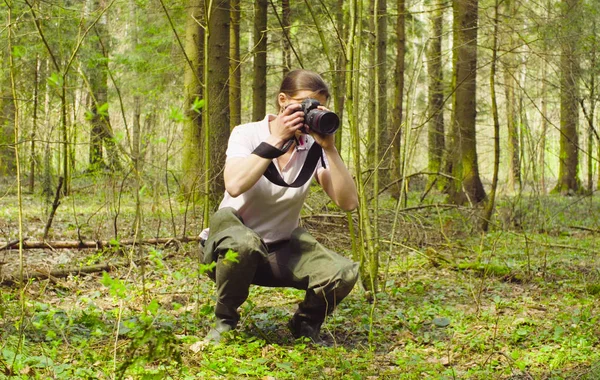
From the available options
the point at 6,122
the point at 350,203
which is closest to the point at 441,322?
the point at 350,203

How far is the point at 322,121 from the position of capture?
313 centimetres

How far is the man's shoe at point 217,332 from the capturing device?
11.2ft

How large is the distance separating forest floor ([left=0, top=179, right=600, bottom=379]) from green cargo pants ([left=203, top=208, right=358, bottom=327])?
191 mm

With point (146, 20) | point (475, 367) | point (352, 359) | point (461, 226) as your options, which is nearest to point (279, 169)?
point (352, 359)

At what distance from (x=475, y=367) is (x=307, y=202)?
428 centimetres

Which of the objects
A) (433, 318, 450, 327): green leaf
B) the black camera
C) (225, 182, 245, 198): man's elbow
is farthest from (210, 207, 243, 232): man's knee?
(433, 318, 450, 327): green leaf

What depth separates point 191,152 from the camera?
29.2 ft

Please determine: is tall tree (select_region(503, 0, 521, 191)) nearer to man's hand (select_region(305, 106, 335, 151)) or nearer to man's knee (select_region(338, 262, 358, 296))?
man's hand (select_region(305, 106, 335, 151))

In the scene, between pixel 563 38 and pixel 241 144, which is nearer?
Result: pixel 241 144

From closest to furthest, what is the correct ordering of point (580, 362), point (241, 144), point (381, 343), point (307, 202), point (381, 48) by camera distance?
point (580, 362) → point (241, 144) → point (381, 343) → point (307, 202) → point (381, 48)

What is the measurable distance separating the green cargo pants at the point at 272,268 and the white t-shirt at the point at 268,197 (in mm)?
65

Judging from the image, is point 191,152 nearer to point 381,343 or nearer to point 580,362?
point 381,343

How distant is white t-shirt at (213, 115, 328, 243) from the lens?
3.49m

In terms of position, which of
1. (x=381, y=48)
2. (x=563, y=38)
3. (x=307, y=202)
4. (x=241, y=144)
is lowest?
(x=307, y=202)
